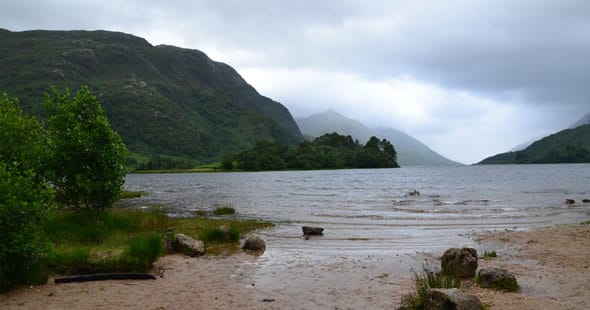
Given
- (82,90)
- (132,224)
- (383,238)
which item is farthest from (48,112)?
(383,238)

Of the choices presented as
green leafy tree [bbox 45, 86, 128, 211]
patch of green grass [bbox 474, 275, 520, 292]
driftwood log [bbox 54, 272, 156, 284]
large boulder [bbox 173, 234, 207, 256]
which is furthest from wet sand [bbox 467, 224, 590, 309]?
green leafy tree [bbox 45, 86, 128, 211]

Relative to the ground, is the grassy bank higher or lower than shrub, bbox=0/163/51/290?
lower

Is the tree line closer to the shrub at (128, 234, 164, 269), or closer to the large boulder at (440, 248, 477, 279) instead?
the shrub at (128, 234, 164, 269)

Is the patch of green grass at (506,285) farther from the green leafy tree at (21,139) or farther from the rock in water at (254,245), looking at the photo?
the green leafy tree at (21,139)

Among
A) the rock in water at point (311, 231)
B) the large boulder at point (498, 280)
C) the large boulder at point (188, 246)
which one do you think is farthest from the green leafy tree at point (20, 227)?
the rock in water at point (311, 231)

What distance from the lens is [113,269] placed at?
54.2 feet

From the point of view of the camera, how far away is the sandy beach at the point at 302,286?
13.1m

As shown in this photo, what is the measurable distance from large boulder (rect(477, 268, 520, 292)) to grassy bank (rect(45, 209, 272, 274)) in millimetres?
12915

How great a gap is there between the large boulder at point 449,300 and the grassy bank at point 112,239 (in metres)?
11.4

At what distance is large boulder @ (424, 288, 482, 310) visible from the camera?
10.9 metres

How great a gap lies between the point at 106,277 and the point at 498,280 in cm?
1412

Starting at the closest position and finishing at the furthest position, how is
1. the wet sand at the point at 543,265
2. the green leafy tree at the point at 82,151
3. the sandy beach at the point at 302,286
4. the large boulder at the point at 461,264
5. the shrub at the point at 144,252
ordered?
the sandy beach at the point at 302,286 → the wet sand at the point at 543,265 → the large boulder at the point at 461,264 → the shrub at the point at 144,252 → the green leafy tree at the point at 82,151

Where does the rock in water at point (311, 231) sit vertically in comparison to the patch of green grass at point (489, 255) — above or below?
below

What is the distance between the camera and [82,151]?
2417 cm
